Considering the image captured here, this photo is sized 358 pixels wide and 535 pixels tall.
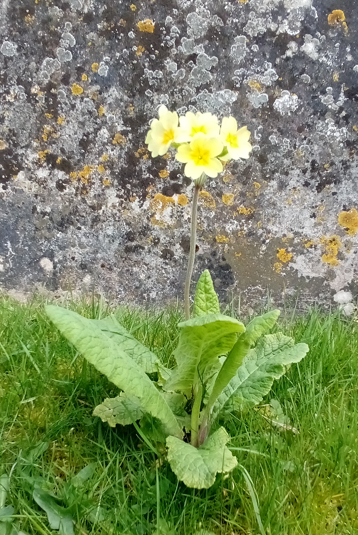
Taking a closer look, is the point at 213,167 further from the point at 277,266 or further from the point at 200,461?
the point at 277,266

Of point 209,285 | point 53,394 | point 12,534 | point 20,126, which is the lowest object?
point 12,534

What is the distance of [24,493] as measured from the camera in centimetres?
113

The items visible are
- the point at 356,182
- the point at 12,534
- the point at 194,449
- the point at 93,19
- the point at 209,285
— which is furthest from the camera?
the point at 356,182

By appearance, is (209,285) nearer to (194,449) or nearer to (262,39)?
(194,449)

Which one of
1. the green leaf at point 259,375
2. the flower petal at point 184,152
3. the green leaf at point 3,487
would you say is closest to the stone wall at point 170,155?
the green leaf at point 259,375

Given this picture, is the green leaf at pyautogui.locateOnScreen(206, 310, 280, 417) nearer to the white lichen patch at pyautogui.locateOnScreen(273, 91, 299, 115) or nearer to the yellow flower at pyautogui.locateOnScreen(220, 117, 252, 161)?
the yellow flower at pyautogui.locateOnScreen(220, 117, 252, 161)

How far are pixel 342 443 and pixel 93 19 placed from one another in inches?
82.8

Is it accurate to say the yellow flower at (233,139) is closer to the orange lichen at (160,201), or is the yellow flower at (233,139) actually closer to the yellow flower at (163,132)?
the yellow flower at (163,132)

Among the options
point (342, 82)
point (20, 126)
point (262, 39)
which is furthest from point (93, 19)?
point (342, 82)

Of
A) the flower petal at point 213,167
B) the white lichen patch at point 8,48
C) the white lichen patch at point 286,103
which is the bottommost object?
the flower petal at point 213,167

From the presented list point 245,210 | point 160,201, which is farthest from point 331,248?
point 160,201

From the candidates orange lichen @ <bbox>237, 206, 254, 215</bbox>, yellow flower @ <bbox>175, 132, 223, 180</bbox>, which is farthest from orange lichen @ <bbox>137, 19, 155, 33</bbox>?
yellow flower @ <bbox>175, 132, 223, 180</bbox>

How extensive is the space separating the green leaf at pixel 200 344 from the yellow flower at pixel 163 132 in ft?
1.61

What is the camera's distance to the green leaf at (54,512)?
1064 millimetres
